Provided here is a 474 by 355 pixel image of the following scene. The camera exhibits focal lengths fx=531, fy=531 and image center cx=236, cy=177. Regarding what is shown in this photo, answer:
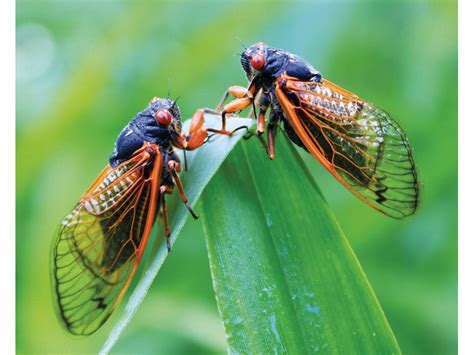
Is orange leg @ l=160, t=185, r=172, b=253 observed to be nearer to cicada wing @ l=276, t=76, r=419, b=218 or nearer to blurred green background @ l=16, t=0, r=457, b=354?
cicada wing @ l=276, t=76, r=419, b=218

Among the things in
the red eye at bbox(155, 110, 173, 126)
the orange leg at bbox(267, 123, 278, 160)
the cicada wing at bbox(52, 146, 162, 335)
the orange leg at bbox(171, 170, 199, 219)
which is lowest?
the cicada wing at bbox(52, 146, 162, 335)

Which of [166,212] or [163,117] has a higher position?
[163,117]

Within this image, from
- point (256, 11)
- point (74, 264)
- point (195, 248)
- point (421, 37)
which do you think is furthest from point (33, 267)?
point (421, 37)

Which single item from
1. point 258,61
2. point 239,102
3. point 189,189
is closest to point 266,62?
point 258,61

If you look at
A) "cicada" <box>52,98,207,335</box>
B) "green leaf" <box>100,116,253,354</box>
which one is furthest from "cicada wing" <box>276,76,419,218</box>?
"cicada" <box>52,98,207,335</box>

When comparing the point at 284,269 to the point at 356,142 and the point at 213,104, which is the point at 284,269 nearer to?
the point at 356,142

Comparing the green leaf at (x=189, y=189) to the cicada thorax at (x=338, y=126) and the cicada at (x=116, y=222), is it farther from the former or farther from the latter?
the cicada thorax at (x=338, y=126)

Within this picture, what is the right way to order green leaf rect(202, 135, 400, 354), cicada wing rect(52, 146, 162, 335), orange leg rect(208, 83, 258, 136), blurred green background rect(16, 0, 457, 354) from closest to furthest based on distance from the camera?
green leaf rect(202, 135, 400, 354) → cicada wing rect(52, 146, 162, 335) → orange leg rect(208, 83, 258, 136) → blurred green background rect(16, 0, 457, 354)

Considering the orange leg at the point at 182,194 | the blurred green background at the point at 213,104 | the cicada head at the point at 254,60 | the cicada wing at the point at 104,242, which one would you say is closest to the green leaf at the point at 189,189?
the orange leg at the point at 182,194
